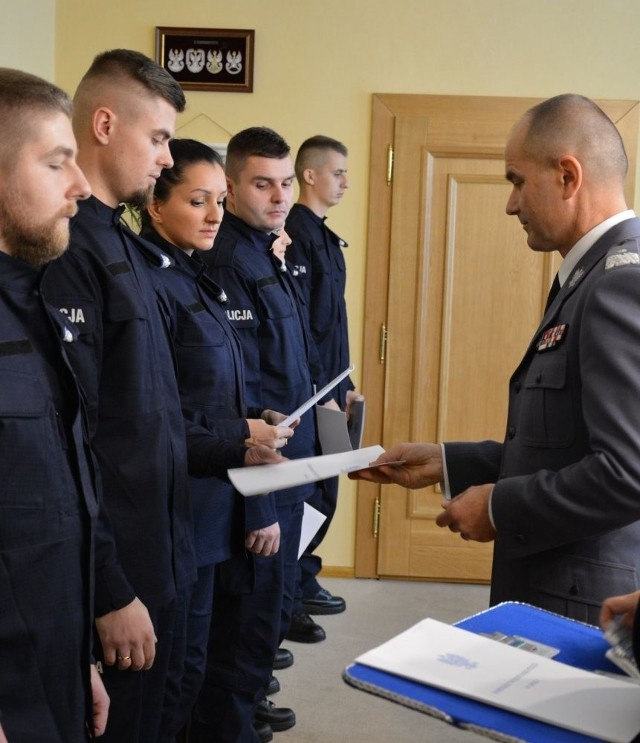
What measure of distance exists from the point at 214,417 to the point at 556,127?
1.01 metres

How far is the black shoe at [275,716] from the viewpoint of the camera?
2.95 m

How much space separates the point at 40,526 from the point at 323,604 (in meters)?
2.86

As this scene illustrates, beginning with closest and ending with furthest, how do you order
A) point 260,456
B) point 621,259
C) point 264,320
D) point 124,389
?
point 621,259 → point 124,389 → point 260,456 → point 264,320

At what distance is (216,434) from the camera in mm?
2217

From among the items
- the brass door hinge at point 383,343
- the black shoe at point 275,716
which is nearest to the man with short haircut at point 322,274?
the brass door hinge at point 383,343

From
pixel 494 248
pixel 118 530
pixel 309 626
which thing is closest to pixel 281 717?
pixel 309 626

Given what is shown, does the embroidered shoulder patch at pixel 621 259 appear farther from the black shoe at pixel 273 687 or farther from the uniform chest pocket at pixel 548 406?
the black shoe at pixel 273 687

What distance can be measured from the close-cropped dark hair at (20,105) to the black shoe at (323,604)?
2.95 meters

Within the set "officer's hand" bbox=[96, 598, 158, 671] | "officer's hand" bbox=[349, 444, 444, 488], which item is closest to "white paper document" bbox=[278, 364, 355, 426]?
"officer's hand" bbox=[349, 444, 444, 488]

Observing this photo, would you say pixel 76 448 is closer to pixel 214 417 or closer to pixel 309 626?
pixel 214 417

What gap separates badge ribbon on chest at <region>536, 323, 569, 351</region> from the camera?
174cm

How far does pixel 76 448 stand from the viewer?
1479 millimetres

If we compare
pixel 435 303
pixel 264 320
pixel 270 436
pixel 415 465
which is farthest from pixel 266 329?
pixel 435 303

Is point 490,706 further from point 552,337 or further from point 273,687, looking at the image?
point 273,687
